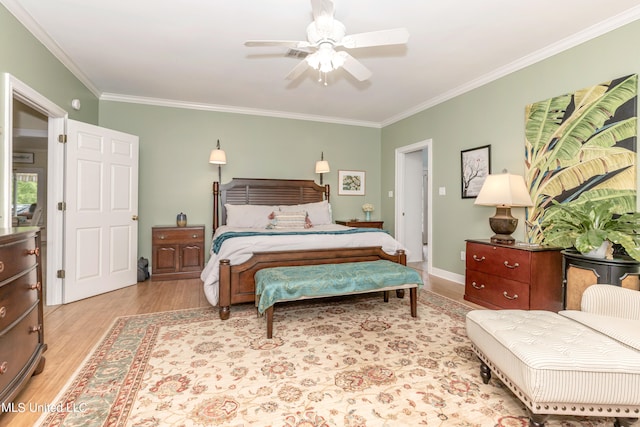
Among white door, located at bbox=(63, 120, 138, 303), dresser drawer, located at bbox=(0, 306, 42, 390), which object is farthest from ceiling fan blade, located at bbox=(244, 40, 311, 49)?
white door, located at bbox=(63, 120, 138, 303)

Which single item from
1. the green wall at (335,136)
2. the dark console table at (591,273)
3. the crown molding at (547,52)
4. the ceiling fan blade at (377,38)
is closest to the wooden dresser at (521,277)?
the dark console table at (591,273)

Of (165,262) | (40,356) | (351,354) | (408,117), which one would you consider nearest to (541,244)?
(351,354)

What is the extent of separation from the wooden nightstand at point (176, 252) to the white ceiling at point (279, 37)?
1.98m

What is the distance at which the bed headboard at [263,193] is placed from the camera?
4875mm

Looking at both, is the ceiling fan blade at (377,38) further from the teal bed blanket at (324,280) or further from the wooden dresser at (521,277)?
the wooden dresser at (521,277)

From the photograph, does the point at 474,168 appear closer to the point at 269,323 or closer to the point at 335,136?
the point at 335,136

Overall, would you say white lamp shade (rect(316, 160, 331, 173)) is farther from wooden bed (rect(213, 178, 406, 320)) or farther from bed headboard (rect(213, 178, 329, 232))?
wooden bed (rect(213, 178, 406, 320))

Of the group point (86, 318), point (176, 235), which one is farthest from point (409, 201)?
point (86, 318)

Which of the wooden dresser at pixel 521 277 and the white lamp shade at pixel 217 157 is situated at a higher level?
the white lamp shade at pixel 217 157

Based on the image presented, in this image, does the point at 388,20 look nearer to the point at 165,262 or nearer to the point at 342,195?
the point at 342,195

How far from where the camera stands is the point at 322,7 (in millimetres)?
1973

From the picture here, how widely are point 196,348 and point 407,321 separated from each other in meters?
1.79

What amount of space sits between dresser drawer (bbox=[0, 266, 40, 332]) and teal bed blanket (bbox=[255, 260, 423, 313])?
1383mm

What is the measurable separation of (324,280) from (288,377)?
0.83 metres
